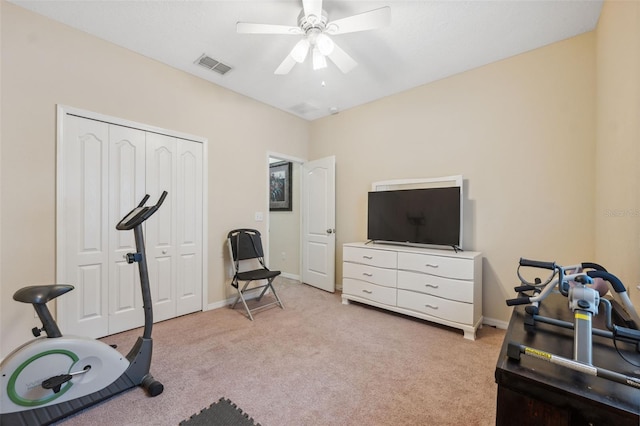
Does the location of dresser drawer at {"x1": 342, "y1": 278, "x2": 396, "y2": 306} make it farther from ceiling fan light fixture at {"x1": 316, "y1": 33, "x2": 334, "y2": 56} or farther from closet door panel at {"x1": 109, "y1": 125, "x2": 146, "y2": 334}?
ceiling fan light fixture at {"x1": 316, "y1": 33, "x2": 334, "y2": 56}

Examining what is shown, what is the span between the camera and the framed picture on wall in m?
4.96

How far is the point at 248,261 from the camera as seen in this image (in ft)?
12.1

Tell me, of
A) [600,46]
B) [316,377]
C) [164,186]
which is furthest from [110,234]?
[600,46]

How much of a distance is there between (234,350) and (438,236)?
2.40m

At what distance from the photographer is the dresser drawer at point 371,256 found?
3078mm

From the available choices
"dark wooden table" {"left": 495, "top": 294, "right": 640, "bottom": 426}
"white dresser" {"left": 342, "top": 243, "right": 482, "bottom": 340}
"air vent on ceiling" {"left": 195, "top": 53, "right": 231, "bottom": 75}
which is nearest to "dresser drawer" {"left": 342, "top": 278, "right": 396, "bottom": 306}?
"white dresser" {"left": 342, "top": 243, "right": 482, "bottom": 340}

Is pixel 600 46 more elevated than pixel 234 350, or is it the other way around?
pixel 600 46

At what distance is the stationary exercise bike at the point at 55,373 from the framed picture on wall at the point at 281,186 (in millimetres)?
3264

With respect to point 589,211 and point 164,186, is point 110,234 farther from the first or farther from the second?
point 589,211

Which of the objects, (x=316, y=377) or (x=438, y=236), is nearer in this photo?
(x=316, y=377)

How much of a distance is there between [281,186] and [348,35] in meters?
3.10

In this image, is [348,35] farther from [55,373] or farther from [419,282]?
[55,373]

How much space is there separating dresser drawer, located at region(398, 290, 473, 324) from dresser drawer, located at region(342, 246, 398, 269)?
351mm

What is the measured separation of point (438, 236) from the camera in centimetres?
298
